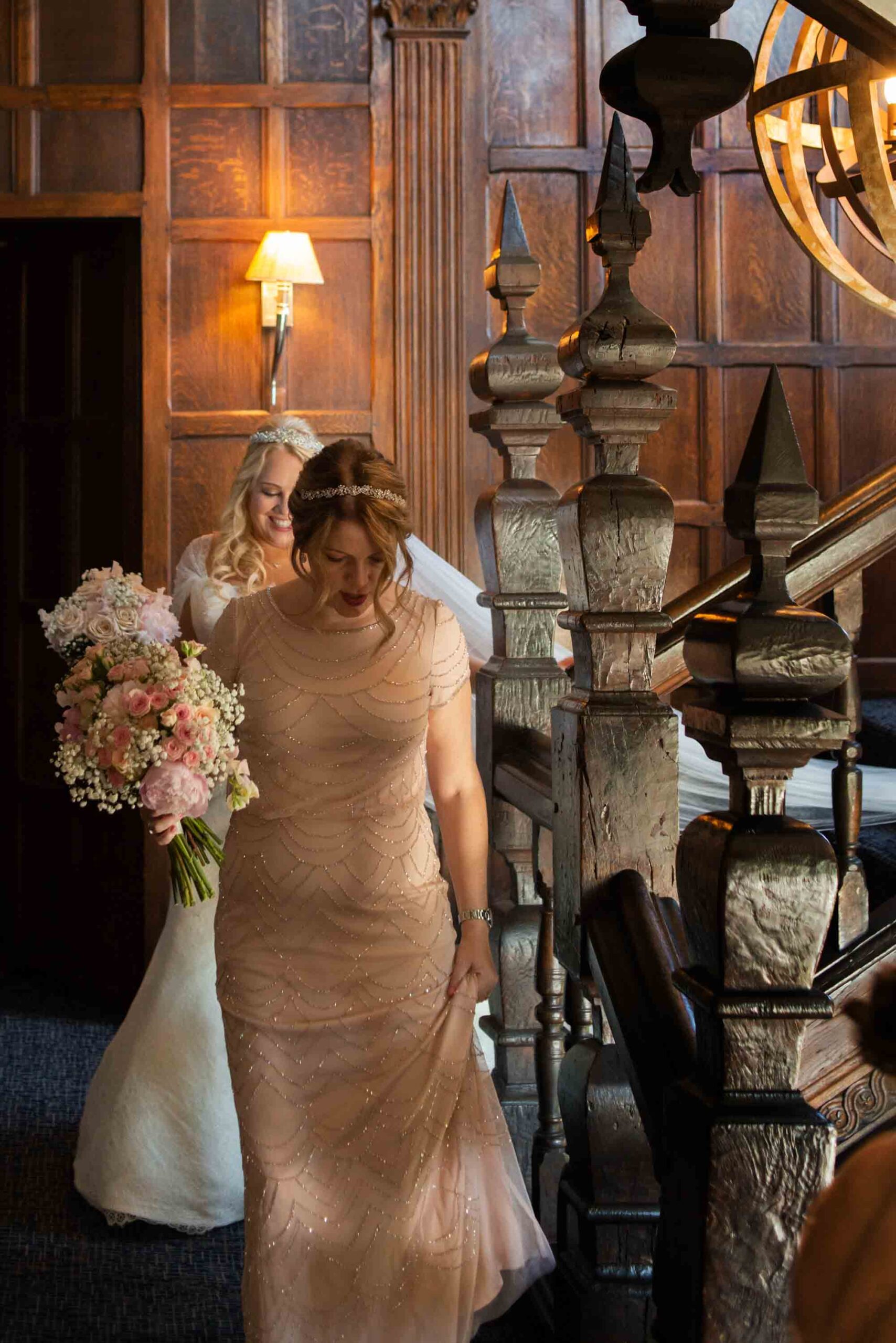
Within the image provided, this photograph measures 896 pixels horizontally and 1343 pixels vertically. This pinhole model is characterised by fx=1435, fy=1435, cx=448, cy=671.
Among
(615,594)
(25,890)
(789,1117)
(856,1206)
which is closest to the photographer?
(856,1206)

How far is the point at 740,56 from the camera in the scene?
1555 mm

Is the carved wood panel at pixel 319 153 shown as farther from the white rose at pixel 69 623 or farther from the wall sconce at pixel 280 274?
the white rose at pixel 69 623

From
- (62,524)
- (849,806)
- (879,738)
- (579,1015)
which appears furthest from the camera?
(62,524)

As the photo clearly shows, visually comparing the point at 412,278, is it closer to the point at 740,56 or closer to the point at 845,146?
the point at 845,146

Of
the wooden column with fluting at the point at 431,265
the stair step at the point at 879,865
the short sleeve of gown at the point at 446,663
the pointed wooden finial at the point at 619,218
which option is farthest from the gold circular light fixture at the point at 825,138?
the wooden column with fluting at the point at 431,265

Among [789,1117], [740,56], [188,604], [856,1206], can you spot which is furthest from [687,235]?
[856,1206]

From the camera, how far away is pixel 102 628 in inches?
105

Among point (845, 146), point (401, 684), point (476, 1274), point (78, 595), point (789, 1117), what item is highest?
point (845, 146)

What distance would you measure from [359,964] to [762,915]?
101 cm

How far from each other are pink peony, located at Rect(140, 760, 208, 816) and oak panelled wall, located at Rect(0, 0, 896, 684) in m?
3.36

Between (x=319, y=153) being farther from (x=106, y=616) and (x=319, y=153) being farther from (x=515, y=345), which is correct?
(x=106, y=616)

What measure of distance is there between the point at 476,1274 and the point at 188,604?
6.52ft

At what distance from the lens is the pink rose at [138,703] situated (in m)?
2.25

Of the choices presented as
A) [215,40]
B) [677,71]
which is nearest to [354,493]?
[677,71]
